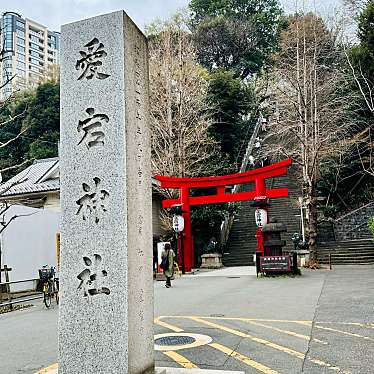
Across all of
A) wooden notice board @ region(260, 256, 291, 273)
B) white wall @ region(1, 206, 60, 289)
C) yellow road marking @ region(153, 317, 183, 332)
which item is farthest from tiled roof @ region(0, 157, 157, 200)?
yellow road marking @ region(153, 317, 183, 332)

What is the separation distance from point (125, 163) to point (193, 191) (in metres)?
21.3

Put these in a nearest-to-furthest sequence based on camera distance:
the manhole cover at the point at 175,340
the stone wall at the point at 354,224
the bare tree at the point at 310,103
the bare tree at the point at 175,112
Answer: the manhole cover at the point at 175,340 < the bare tree at the point at 310,103 < the bare tree at the point at 175,112 < the stone wall at the point at 354,224

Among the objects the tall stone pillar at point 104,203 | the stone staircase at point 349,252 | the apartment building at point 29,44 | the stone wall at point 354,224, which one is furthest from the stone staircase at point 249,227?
the apartment building at point 29,44

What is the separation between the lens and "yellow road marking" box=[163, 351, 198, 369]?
5.28 metres

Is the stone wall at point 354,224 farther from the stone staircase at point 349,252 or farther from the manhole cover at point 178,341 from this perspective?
the manhole cover at point 178,341

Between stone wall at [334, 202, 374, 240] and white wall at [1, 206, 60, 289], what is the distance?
1565 cm

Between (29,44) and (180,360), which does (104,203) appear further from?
(29,44)

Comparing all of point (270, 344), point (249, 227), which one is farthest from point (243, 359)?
point (249, 227)

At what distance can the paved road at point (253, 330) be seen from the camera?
5.52 meters

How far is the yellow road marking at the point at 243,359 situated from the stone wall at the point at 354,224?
19840mm

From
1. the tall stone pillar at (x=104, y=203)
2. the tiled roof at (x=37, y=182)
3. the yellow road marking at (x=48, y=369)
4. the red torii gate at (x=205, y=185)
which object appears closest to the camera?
the tall stone pillar at (x=104, y=203)

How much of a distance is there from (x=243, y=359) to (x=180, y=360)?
822 mm

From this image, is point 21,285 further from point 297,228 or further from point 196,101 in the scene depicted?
point 297,228

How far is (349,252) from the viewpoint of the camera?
69.7 ft
